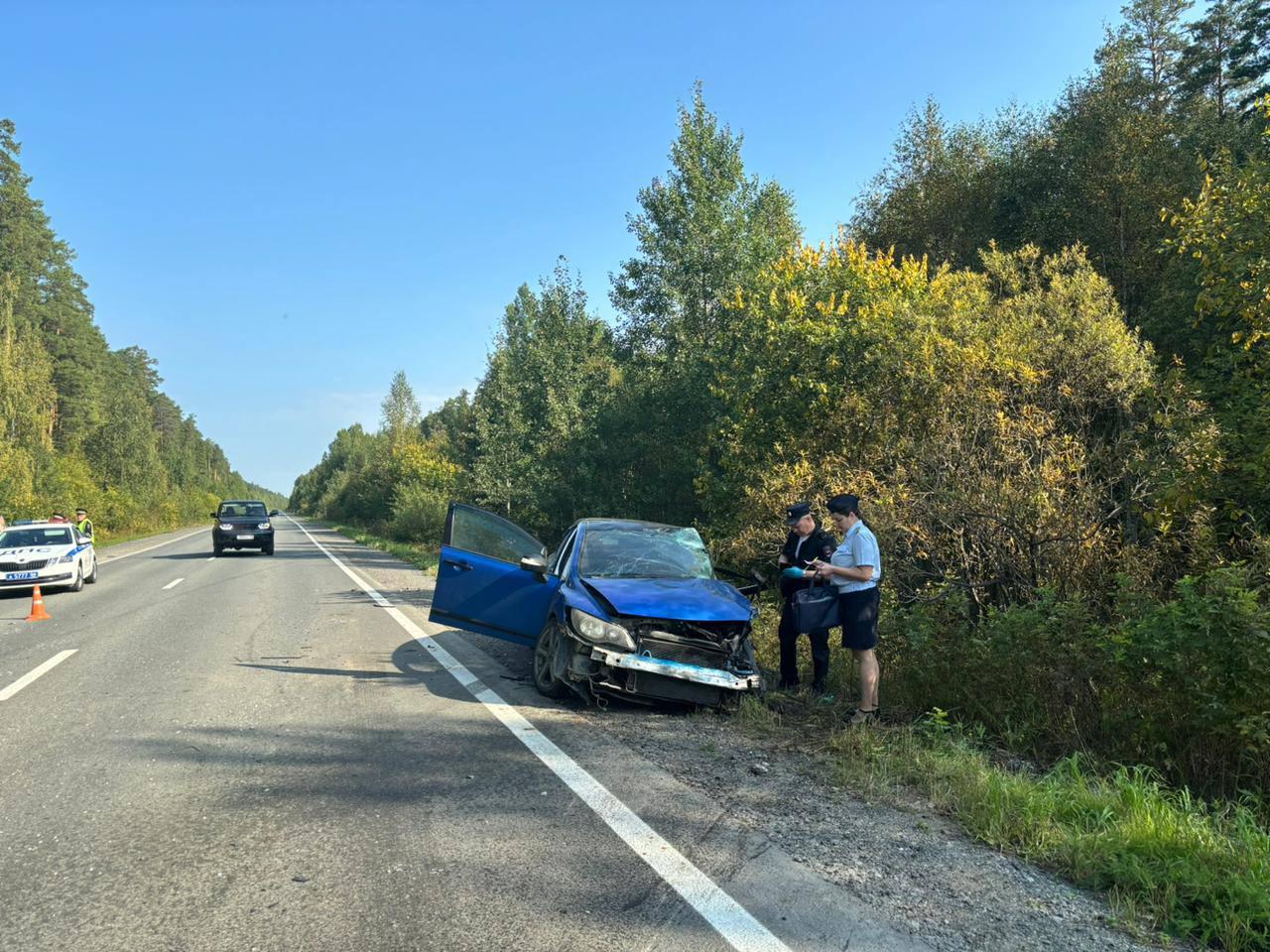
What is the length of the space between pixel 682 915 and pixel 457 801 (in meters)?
1.76

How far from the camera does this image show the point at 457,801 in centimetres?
450

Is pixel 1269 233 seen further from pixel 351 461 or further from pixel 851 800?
pixel 351 461

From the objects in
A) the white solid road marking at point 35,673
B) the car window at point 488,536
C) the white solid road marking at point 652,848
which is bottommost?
the white solid road marking at point 35,673

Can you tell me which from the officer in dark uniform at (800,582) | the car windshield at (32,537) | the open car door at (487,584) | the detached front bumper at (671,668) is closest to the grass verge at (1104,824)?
the detached front bumper at (671,668)

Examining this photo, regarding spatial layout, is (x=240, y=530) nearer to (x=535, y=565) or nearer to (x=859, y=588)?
(x=535, y=565)

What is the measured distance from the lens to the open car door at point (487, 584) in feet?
25.3

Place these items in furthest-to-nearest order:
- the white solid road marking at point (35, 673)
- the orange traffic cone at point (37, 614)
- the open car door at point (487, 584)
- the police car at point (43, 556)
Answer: the police car at point (43, 556)
the orange traffic cone at point (37, 614)
the open car door at point (487, 584)
the white solid road marking at point (35, 673)

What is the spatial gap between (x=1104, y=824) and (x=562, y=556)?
5231mm

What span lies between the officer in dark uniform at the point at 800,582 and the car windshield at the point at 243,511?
26172mm

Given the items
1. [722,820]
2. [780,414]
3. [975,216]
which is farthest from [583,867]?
[975,216]

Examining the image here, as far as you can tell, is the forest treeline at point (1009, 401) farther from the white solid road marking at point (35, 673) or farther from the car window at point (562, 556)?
the white solid road marking at point (35, 673)

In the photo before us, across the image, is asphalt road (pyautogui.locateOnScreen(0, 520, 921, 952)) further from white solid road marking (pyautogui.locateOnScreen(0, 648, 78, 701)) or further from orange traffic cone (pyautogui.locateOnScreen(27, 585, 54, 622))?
orange traffic cone (pyautogui.locateOnScreen(27, 585, 54, 622))

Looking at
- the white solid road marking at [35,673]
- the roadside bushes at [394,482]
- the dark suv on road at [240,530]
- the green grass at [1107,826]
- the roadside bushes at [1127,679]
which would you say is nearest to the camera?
the green grass at [1107,826]

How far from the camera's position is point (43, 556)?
15594mm
